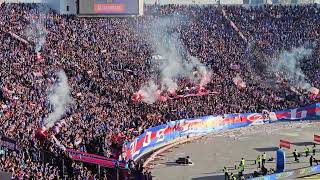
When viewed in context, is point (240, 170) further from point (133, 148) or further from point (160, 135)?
point (160, 135)

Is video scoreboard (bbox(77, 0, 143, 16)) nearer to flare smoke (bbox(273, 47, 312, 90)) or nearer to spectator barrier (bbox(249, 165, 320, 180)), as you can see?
spectator barrier (bbox(249, 165, 320, 180))

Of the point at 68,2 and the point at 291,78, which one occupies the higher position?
the point at 68,2

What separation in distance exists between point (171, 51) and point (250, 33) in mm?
11104

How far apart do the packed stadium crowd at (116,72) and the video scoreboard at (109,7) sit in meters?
3.64

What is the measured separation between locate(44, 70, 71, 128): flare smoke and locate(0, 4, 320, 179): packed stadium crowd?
397 mm

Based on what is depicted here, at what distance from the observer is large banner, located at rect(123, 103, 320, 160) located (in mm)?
33625

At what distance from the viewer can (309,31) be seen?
6228cm

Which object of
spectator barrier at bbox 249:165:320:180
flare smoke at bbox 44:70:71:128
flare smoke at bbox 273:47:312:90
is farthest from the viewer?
flare smoke at bbox 273:47:312:90

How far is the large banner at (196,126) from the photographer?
3362 cm

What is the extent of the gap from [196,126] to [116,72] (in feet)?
25.1

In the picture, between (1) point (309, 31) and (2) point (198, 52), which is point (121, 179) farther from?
(1) point (309, 31)

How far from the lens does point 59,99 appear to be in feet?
116

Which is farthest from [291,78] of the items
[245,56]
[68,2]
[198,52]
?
[68,2]

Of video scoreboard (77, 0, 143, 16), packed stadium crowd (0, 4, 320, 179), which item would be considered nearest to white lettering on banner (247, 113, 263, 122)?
packed stadium crowd (0, 4, 320, 179)
